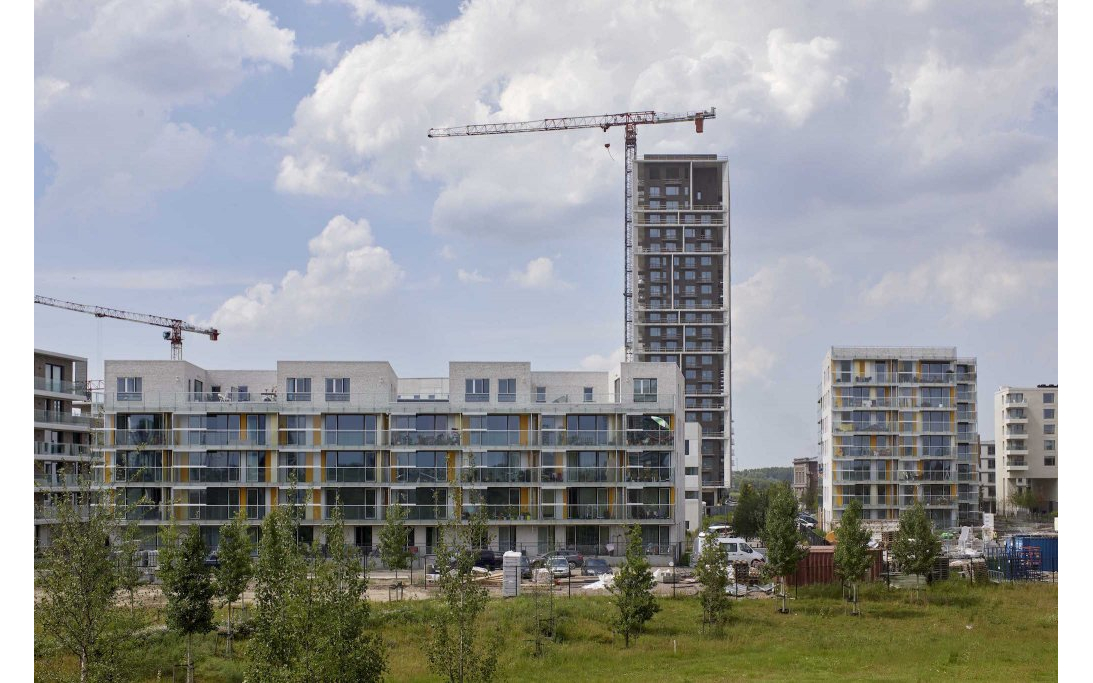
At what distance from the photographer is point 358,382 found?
6319 centimetres

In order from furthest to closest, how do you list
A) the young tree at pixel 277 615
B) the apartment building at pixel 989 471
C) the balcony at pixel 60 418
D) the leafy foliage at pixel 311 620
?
the apartment building at pixel 989 471 → the balcony at pixel 60 418 → the young tree at pixel 277 615 → the leafy foliage at pixel 311 620

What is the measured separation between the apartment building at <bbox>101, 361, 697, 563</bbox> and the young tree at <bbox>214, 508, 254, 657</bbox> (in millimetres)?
22443

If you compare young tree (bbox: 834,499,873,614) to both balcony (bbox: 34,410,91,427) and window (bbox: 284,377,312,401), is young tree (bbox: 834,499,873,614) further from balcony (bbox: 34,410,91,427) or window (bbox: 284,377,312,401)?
balcony (bbox: 34,410,91,427)

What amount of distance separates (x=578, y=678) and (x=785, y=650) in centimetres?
818

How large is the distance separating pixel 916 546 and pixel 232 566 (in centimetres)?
3170

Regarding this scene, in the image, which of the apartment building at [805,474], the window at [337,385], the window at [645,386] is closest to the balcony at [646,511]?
the window at [645,386]

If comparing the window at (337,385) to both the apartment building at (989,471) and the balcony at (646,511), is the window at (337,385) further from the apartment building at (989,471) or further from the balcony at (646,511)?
the apartment building at (989,471)

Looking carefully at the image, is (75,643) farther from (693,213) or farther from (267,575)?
(693,213)

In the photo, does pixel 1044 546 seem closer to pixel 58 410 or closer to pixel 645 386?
pixel 645 386

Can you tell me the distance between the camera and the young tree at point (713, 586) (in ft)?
127

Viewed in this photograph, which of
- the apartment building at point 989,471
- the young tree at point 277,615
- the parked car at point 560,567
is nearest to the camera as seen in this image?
the young tree at point 277,615

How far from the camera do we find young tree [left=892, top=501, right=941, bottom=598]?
47750mm

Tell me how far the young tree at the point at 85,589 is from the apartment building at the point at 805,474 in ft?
486

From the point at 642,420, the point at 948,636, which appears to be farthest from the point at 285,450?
the point at 948,636
